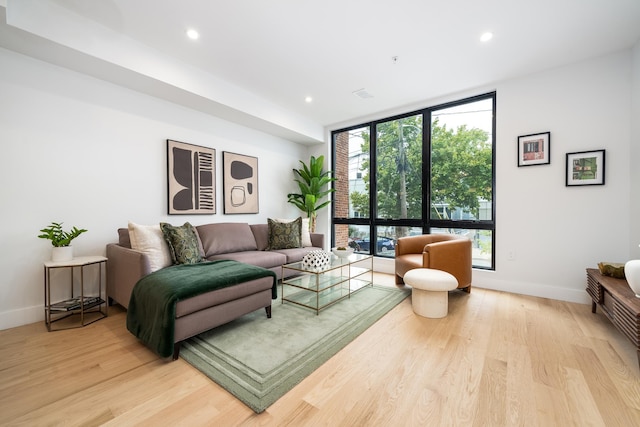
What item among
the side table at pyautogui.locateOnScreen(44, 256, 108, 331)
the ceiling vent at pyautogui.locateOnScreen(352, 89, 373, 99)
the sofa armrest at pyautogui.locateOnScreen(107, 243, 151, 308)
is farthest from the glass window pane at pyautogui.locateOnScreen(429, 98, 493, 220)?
the side table at pyautogui.locateOnScreen(44, 256, 108, 331)

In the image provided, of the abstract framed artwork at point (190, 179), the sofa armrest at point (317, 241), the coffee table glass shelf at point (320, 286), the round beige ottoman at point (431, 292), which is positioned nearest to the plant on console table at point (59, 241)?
the abstract framed artwork at point (190, 179)

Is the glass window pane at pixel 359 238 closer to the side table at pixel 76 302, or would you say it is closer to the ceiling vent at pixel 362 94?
the ceiling vent at pixel 362 94

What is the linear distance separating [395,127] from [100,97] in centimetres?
410

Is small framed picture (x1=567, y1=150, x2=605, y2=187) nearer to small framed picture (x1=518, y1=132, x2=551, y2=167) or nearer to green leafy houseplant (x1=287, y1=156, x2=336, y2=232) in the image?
small framed picture (x1=518, y1=132, x2=551, y2=167)

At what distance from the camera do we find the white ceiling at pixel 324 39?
7.22ft

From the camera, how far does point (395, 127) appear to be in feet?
14.8

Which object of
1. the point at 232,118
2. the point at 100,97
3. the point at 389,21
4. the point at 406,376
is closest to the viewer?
the point at 406,376

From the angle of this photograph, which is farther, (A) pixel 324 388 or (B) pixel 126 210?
(B) pixel 126 210

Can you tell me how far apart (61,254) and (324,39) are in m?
3.26

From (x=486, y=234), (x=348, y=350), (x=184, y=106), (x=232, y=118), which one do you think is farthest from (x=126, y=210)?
(x=486, y=234)

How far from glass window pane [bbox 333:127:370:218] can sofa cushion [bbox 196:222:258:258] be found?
6.78 ft

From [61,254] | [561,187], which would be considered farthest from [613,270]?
[61,254]

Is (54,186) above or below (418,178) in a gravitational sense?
below

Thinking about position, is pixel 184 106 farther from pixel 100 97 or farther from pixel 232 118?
pixel 100 97
